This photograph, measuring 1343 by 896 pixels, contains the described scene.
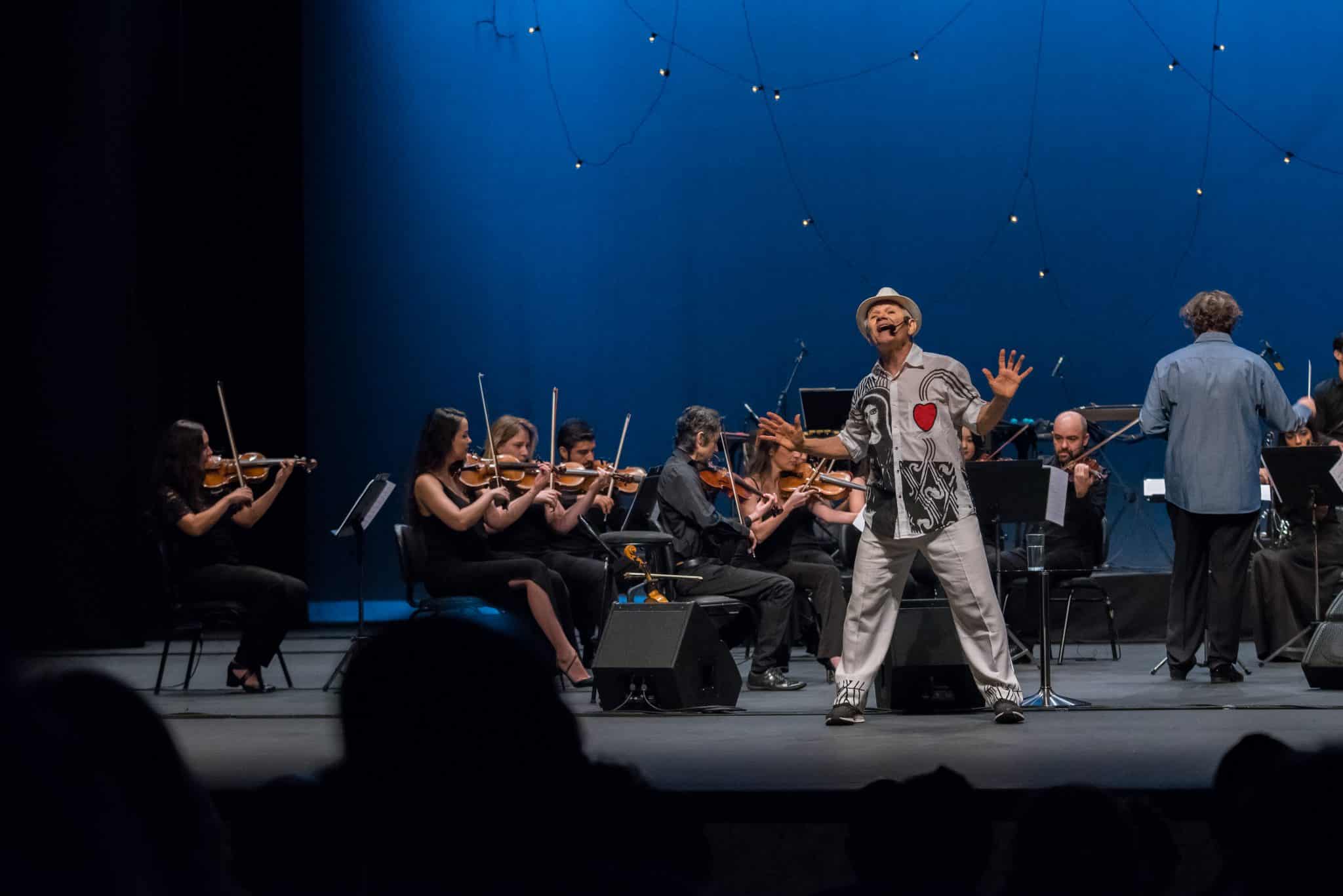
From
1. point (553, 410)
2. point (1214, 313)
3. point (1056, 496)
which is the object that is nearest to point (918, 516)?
point (1056, 496)

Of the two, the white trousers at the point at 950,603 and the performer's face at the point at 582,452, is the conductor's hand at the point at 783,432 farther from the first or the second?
the performer's face at the point at 582,452

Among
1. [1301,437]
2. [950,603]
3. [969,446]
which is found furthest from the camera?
[969,446]

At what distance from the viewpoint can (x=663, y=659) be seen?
16.8 feet

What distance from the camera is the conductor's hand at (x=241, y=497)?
20.1 feet

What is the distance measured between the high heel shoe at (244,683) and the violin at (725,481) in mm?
2082

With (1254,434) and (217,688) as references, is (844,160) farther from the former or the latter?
(217,688)

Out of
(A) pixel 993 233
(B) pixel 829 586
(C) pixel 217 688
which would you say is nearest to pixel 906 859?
(B) pixel 829 586

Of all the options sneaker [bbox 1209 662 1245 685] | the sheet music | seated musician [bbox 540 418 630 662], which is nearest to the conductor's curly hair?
sneaker [bbox 1209 662 1245 685]

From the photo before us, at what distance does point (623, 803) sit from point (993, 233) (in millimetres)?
7982

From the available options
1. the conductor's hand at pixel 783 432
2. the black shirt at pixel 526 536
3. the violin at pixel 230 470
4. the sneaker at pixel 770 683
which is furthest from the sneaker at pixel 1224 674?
the violin at pixel 230 470

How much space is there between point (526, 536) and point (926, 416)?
7.30ft

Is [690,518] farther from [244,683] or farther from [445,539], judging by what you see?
[244,683]

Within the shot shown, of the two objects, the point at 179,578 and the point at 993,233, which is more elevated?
the point at 993,233

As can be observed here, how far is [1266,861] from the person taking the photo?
63.5 inches
